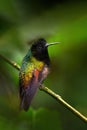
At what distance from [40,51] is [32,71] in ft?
0.17

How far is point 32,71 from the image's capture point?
3.23ft

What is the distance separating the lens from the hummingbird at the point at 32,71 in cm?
82

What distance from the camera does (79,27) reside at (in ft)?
3.86

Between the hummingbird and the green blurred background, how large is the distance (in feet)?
0.14

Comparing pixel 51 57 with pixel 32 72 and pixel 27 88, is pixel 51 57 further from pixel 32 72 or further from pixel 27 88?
pixel 27 88

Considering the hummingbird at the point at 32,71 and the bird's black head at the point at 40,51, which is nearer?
the hummingbird at the point at 32,71

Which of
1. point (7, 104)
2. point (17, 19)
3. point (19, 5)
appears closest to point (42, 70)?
point (7, 104)

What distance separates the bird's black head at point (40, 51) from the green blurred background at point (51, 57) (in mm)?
78

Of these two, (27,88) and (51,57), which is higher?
(51,57)

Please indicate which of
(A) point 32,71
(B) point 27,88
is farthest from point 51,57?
(B) point 27,88

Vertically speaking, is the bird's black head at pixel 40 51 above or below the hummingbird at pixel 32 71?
above

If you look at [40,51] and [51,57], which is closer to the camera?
[40,51]

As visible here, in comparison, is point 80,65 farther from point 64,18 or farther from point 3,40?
point 3,40

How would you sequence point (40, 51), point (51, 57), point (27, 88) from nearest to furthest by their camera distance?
point (27, 88), point (40, 51), point (51, 57)
